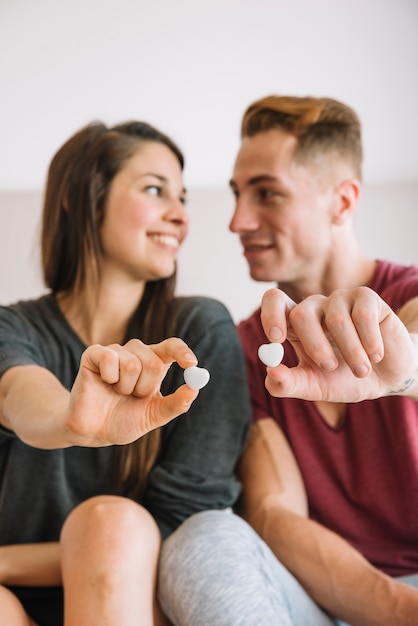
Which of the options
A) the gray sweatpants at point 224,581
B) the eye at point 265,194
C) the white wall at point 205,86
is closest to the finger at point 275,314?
the gray sweatpants at point 224,581

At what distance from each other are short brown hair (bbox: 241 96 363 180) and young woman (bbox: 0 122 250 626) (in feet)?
0.61

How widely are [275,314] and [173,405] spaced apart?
0.37ft

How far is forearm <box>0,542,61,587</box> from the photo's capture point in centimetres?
82

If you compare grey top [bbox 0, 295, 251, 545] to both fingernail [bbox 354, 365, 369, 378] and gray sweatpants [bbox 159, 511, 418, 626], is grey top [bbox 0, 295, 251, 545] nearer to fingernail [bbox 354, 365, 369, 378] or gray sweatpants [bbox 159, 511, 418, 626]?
gray sweatpants [bbox 159, 511, 418, 626]

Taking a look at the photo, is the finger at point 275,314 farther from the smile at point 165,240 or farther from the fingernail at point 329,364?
the smile at point 165,240

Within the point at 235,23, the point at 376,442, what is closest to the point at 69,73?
the point at 235,23

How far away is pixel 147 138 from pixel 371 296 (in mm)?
717

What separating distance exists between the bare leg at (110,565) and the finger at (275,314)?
329mm

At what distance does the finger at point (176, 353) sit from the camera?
1.67ft

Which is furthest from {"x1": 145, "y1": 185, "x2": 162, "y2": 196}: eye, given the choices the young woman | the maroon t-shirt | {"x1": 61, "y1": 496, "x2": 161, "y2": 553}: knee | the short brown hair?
{"x1": 61, "y1": 496, "x2": 161, "y2": 553}: knee

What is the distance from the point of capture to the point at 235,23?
1.63 m

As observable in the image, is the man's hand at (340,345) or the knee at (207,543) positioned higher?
the man's hand at (340,345)

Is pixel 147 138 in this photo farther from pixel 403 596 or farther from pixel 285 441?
pixel 403 596

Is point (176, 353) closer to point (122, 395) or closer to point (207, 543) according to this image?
point (122, 395)
